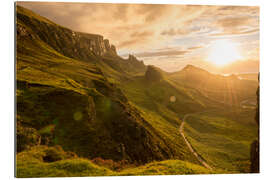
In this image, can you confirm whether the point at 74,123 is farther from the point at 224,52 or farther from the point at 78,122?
the point at 224,52

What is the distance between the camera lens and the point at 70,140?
640 inches

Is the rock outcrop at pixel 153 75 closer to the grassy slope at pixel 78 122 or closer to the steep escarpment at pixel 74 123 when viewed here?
the steep escarpment at pixel 74 123

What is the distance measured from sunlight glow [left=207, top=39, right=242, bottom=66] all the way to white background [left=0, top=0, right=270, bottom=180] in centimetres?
315

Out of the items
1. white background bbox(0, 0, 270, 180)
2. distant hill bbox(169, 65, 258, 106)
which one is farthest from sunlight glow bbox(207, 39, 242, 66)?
distant hill bbox(169, 65, 258, 106)

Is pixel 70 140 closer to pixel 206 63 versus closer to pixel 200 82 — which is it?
pixel 206 63

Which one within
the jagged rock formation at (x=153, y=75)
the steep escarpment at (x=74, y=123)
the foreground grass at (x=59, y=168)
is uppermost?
the jagged rock formation at (x=153, y=75)

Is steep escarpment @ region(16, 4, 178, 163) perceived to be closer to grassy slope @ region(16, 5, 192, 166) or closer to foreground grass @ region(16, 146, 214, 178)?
grassy slope @ region(16, 5, 192, 166)
